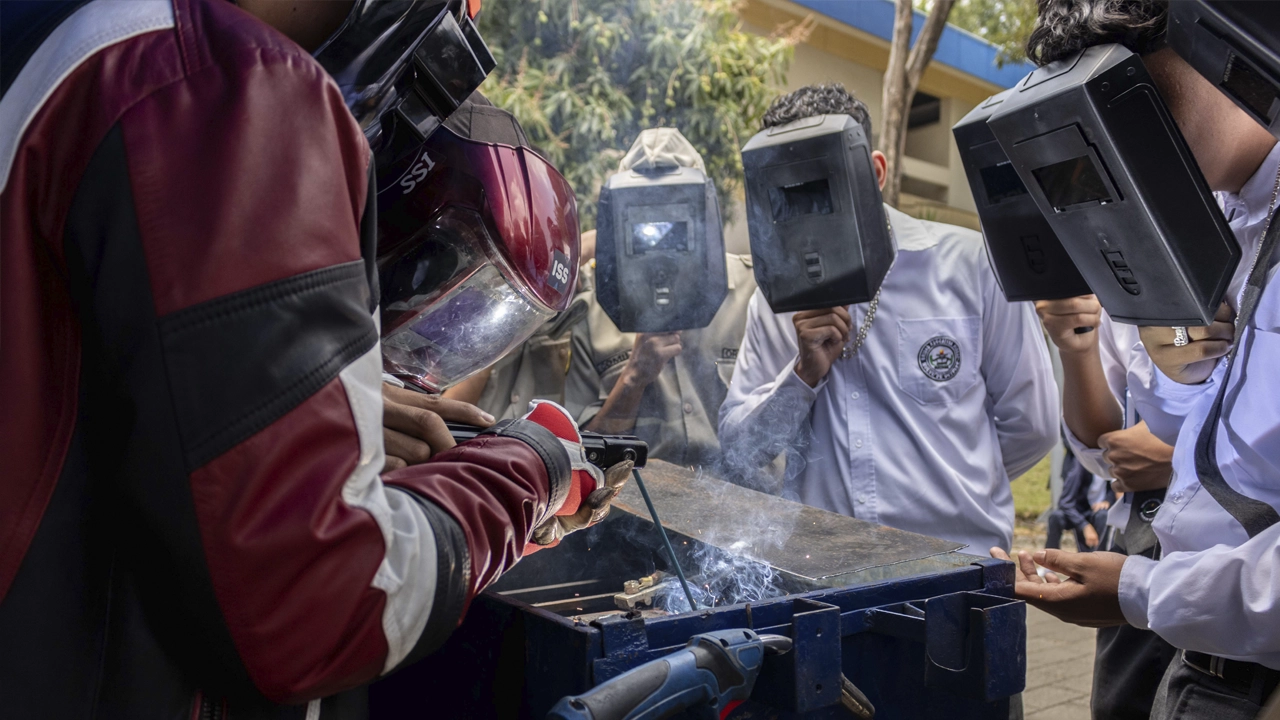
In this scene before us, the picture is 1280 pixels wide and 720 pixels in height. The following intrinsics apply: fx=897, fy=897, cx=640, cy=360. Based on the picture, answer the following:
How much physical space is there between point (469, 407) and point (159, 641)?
58 centimetres

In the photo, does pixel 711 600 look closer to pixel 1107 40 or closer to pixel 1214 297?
pixel 1214 297

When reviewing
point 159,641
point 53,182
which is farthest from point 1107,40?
point 159,641

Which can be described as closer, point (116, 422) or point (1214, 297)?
point (116, 422)

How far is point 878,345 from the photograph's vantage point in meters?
2.71

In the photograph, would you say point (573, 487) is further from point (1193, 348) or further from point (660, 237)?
point (660, 237)

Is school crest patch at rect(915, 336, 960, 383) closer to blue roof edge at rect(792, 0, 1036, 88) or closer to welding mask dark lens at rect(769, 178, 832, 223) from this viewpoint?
welding mask dark lens at rect(769, 178, 832, 223)

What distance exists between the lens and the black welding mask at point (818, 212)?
2350mm

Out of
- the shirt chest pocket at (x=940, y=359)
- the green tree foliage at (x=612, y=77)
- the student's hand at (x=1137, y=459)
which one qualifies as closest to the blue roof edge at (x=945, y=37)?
the green tree foliage at (x=612, y=77)

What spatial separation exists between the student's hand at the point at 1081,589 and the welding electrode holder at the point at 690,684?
772 mm

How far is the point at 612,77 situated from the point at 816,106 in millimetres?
3659

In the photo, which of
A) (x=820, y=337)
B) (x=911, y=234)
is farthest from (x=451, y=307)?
(x=911, y=234)

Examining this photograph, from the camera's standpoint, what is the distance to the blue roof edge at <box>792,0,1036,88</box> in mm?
10117

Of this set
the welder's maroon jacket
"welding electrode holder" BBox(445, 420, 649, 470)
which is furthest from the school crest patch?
the welder's maroon jacket

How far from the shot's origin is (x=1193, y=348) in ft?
5.96
